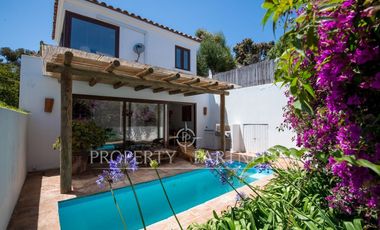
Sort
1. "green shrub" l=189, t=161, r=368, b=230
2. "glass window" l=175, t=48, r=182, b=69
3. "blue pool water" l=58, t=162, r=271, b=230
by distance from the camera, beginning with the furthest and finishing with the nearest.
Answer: "glass window" l=175, t=48, r=182, b=69 → "blue pool water" l=58, t=162, r=271, b=230 → "green shrub" l=189, t=161, r=368, b=230

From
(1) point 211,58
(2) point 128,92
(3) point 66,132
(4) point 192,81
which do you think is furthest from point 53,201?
(1) point 211,58

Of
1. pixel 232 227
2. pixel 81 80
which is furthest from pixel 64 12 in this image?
pixel 232 227

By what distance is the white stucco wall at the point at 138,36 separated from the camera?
888 centimetres

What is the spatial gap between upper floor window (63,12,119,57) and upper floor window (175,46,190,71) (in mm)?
3665

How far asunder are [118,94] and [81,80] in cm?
173

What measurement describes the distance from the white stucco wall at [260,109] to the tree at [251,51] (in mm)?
18130

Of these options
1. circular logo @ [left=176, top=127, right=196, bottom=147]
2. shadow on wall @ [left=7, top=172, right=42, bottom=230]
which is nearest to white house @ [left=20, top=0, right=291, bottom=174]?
circular logo @ [left=176, top=127, right=196, bottom=147]

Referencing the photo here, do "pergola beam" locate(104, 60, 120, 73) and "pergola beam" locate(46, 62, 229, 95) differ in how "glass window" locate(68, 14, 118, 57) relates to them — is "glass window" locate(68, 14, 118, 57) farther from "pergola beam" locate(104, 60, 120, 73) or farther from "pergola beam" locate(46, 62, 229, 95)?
"pergola beam" locate(104, 60, 120, 73)

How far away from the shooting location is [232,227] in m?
2.54

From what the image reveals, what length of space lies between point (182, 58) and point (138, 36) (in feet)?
9.75

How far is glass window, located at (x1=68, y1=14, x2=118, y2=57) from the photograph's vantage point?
8.64 meters

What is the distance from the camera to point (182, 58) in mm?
12523

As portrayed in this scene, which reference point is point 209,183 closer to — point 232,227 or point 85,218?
point 85,218

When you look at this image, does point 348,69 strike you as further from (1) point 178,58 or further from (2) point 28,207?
(1) point 178,58
